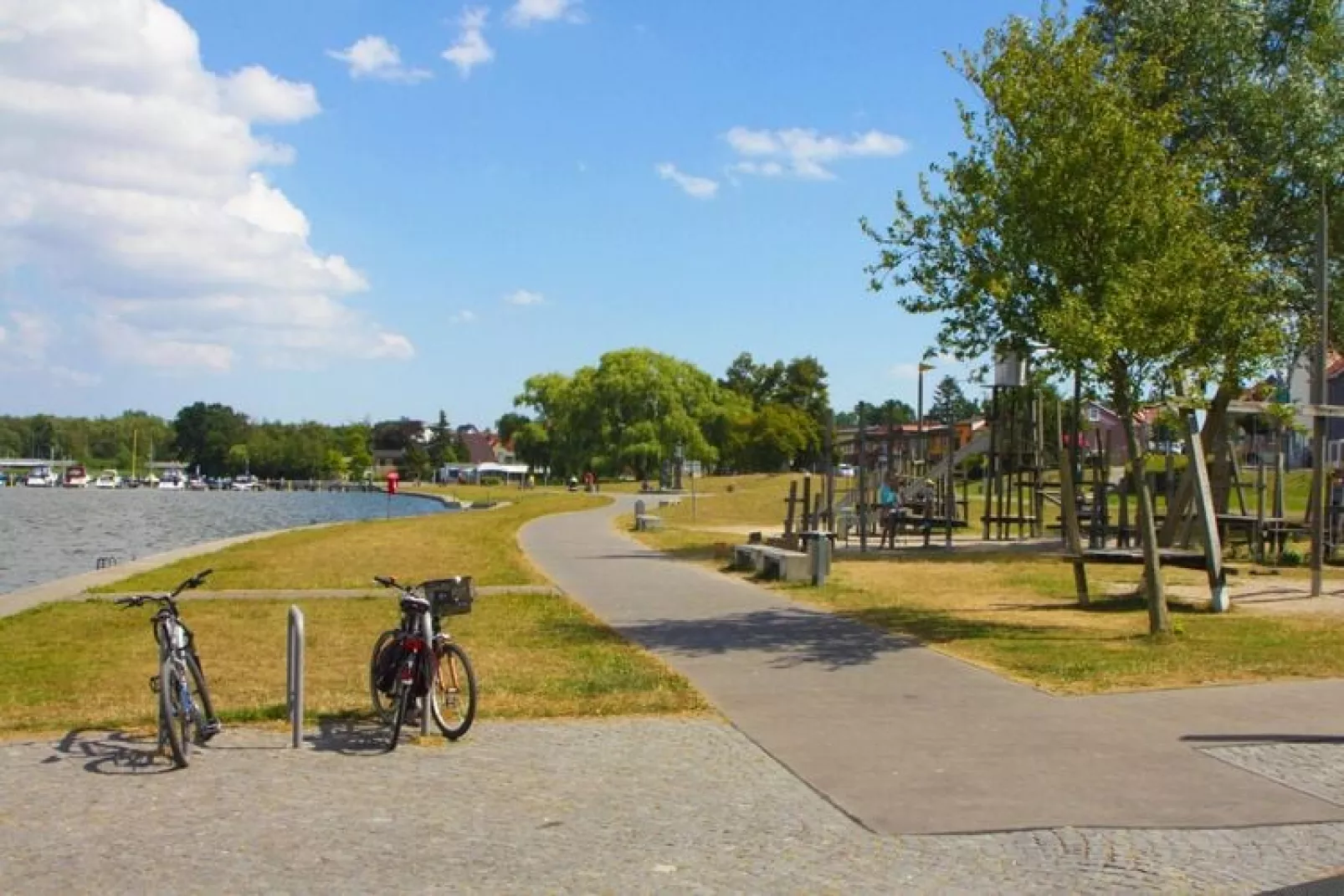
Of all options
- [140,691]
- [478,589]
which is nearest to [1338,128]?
[478,589]

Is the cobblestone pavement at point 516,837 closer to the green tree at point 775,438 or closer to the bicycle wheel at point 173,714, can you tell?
the bicycle wheel at point 173,714

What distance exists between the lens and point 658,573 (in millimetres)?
22328

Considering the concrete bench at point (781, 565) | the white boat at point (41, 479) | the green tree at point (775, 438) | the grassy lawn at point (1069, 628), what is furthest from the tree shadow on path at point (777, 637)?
the white boat at point (41, 479)

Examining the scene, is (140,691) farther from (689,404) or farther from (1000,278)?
(689,404)

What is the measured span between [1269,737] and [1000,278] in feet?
22.6

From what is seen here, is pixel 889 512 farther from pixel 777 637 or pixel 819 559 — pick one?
pixel 777 637

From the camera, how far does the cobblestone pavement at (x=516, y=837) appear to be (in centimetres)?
576

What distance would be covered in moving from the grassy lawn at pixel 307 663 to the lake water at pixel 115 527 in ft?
35.2

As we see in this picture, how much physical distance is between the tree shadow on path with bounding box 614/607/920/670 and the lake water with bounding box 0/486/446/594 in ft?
51.0

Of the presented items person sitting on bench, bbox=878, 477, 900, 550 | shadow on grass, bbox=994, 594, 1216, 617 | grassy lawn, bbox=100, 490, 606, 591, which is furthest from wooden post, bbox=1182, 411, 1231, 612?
person sitting on bench, bbox=878, 477, 900, 550

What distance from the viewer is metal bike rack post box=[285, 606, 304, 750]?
841 cm

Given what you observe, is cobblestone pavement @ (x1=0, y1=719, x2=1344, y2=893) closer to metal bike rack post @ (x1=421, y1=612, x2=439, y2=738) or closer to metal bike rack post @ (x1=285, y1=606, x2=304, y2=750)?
metal bike rack post @ (x1=285, y1=606, x2=304, y2=750)

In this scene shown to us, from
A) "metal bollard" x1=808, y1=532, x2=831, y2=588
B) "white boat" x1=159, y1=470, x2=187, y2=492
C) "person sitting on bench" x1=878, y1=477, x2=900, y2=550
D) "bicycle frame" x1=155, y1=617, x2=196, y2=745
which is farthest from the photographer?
"white boat" x1=159, y1=470, x2=187, y2=492

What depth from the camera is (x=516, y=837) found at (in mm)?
6449
